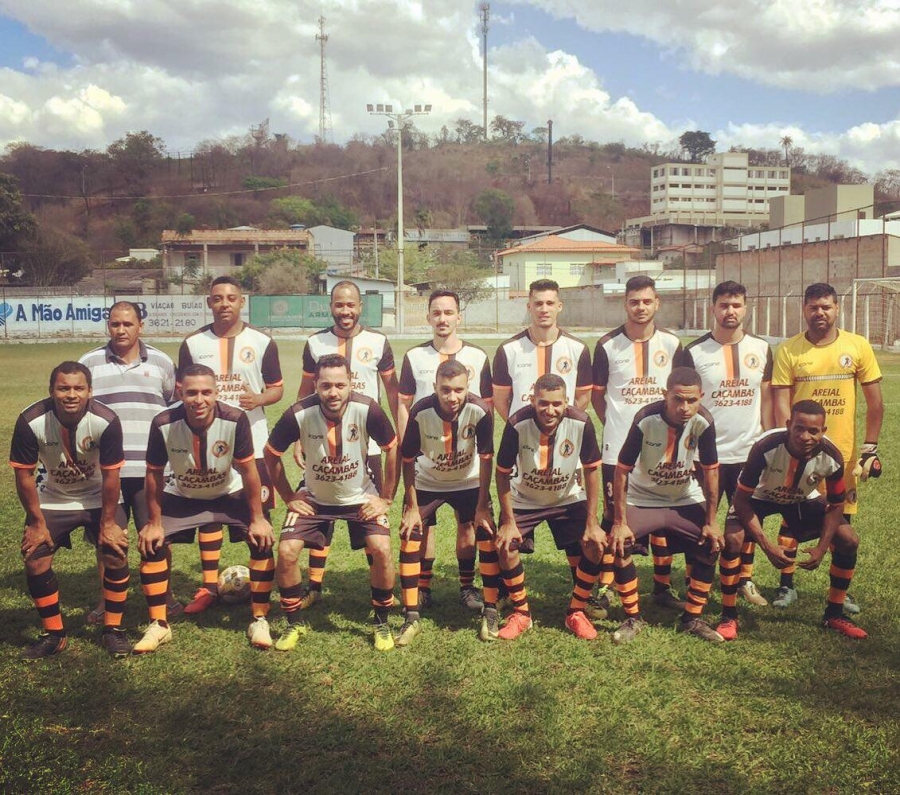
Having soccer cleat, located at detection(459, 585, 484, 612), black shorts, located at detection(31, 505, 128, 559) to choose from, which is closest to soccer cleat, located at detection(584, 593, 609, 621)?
soccer cleat, located at detection(459, 585, 484, 612)

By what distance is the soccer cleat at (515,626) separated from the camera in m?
5.21

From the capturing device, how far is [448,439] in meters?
5.45

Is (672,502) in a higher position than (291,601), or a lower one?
higher

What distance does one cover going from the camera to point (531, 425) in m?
5.26

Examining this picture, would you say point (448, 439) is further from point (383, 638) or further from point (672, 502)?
point (672, 502)

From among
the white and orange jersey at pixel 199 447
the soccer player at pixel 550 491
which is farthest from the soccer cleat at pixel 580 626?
the white and orange jersey at pixel 199 447

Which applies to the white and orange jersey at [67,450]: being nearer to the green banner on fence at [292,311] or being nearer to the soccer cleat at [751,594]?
the soccer cleat at [751,594]

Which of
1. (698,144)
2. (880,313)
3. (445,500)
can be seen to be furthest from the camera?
(698,144)

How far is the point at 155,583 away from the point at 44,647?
0.74 m

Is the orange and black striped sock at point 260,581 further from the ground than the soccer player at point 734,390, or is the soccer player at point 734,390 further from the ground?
the soccer player at point 734,390

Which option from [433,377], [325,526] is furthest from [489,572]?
[433,377]

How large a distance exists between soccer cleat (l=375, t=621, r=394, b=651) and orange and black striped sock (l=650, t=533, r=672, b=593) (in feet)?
6.62

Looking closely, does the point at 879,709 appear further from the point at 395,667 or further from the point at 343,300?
the point at 343,300

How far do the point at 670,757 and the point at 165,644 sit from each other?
3.20 m
